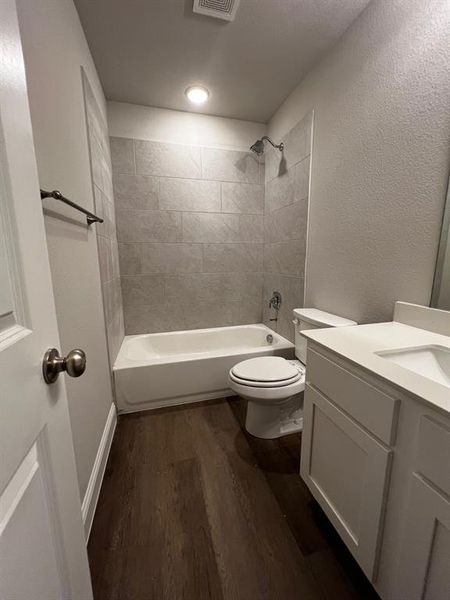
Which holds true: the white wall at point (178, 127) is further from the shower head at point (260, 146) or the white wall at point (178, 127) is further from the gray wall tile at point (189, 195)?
the gray wall tile at point (189, 195)

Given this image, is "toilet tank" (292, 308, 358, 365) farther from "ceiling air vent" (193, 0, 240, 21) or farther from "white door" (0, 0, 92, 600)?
"ceiling air vent" (193, 0, 240, 21)

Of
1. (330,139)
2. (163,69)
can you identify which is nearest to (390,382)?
(330,139)


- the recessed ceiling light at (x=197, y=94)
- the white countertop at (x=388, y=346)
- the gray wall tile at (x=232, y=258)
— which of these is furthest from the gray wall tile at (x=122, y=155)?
the white countertop at (x=388, y=346)

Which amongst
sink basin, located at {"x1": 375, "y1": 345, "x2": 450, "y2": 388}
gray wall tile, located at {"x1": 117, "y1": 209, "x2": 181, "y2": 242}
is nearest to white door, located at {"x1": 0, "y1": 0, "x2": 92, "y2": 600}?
sink basin, located at {"x1": 375, "y1": 345, "x2": 450, "y2": 388}

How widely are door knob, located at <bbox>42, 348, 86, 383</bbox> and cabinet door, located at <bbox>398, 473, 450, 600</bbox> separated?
831 millimetres

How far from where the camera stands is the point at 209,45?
59.1 inches

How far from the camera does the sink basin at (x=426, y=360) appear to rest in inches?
34.3

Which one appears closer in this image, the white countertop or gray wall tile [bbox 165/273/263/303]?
the white countertop

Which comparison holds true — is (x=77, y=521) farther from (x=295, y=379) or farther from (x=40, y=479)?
(x=295, y=379)

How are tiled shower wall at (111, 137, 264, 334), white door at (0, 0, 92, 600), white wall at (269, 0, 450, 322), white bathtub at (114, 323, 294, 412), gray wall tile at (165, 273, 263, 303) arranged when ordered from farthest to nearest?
gray wall tile at (165, 273, 263, 303), tiled shower wall at (111, 137, 264, 334), white bathtub at (114, 323, 294, 412), white wall at (269, 0, 450, 322), white door at (0, 0, 92, 600)

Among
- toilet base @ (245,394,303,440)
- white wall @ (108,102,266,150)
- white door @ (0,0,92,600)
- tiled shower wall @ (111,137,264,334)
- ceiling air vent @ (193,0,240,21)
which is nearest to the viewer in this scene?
white door @ (0,0,92,600)

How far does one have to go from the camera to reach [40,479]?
452mm

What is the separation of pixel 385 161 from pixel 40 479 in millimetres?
1688

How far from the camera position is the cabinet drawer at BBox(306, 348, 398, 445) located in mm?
676
